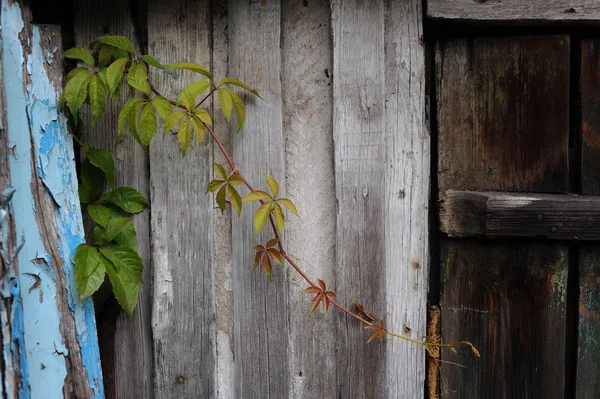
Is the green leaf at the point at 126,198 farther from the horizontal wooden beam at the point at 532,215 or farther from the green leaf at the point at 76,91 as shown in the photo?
the horizontal wooden beam at the point at 532,215

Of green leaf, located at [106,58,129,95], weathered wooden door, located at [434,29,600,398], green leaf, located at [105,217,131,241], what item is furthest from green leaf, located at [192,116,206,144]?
weathered wooden door, located at [434,29,600,398]

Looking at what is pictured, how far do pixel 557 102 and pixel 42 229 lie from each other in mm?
1376

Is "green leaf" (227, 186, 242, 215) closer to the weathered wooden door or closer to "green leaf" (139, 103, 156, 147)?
"green leaf" (139, 103, 156, 147)

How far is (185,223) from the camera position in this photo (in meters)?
1.49

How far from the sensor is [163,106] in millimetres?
1356

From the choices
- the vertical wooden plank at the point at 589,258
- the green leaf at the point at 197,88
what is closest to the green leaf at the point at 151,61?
the green leaf at the point at 197,88

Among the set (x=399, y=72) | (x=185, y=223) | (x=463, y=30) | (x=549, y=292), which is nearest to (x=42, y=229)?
(x=185, y=223)

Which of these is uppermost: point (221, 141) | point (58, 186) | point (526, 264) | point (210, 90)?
point (210, 90)

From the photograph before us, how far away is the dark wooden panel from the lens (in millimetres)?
1432

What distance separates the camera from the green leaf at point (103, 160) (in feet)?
4.74

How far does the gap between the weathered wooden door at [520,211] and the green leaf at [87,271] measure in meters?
0.92

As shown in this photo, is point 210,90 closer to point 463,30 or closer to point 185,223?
point 185,223

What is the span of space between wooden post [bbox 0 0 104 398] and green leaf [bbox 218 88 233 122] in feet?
1.41

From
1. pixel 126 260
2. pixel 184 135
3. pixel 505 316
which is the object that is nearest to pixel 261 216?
pixel 184 135
